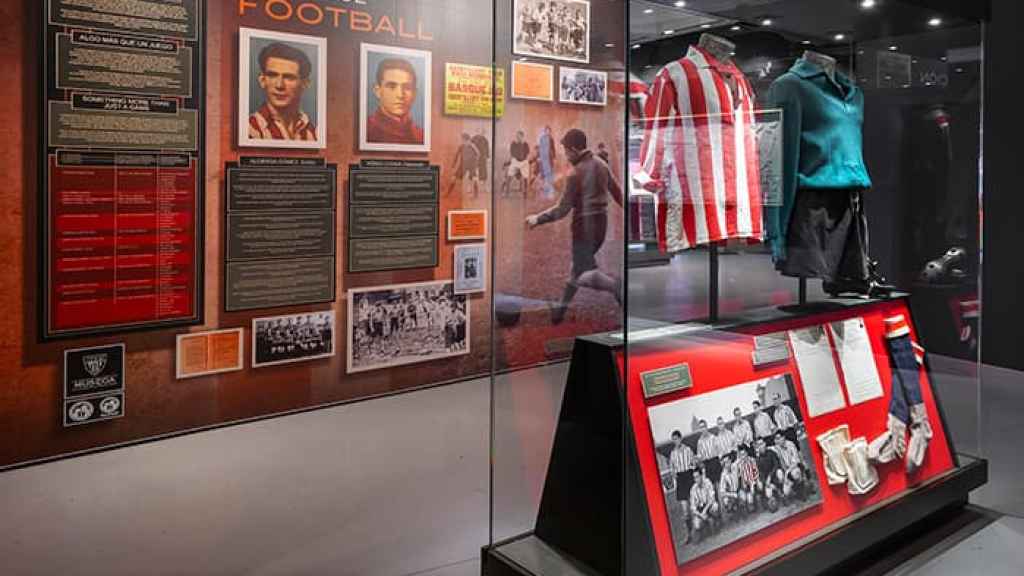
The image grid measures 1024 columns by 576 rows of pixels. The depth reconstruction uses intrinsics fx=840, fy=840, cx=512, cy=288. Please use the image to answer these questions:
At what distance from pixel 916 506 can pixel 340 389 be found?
288cm

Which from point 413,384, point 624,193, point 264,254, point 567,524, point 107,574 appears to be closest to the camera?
point 624,193

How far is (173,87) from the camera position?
3.76 metres

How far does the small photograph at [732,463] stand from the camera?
2264mm

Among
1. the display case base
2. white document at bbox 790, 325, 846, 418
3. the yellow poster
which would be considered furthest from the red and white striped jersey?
the yellow poster

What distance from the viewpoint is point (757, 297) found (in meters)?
2.75

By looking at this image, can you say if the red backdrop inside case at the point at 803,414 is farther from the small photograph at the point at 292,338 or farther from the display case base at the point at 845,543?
the small photograph at the point at 292,338

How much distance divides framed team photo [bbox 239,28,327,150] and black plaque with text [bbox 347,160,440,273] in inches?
13.7

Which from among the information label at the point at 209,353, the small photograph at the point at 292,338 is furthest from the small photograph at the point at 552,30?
the information label at the point at 209,353

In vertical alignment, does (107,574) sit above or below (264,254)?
below

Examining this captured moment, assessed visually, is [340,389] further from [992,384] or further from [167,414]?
[992,384]

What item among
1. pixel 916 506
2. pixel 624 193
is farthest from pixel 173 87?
pixel 916 506

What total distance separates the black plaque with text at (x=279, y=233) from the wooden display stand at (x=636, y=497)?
2.16 meters

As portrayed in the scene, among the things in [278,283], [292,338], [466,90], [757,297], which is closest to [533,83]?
[757,297]

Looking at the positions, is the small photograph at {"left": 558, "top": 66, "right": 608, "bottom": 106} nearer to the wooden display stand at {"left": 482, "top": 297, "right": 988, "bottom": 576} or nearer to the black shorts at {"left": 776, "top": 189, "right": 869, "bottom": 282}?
the wooden display stand at {"left": 482, "top": 297, "right": 988, "bottom": 576}
